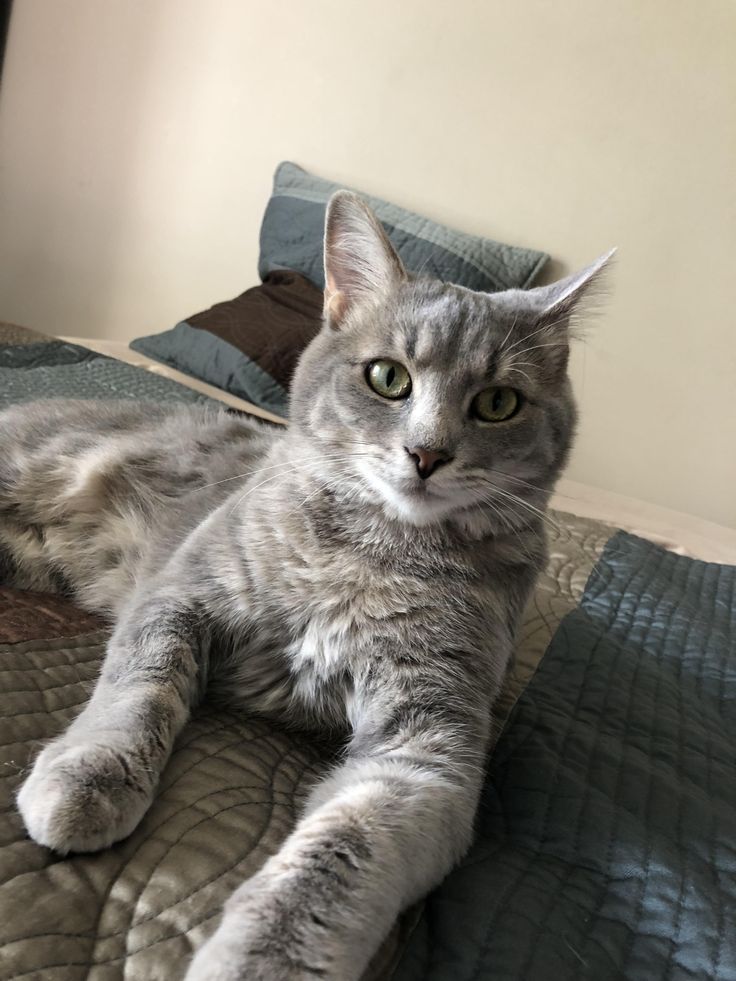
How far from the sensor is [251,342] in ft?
7.76

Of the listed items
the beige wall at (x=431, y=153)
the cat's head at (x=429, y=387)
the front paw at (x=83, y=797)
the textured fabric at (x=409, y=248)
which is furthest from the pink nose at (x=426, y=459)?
the beige wall at (x=431, y=153)

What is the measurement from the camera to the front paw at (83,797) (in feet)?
2.09

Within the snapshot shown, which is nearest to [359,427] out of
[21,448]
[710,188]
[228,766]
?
[228,766]

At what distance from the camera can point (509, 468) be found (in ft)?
3.29

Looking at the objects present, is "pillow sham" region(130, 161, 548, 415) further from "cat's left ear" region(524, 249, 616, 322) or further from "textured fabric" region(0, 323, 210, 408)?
"cat's left ear" region(524, 249, 616, 322)

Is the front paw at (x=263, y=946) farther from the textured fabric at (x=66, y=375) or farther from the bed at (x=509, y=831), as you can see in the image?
the textured fabric at (x=66, y=375)

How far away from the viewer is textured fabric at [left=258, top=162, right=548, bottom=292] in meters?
2.68

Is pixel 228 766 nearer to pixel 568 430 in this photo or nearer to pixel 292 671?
pixel 292 671

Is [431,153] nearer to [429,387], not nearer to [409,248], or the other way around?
[409,248]

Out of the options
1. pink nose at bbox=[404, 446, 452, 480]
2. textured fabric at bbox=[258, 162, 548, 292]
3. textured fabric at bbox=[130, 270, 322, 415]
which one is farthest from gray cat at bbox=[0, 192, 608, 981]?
textured fabric at bbox=[258, 162, 548, 292]

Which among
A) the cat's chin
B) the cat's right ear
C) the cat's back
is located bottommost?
the cat's back

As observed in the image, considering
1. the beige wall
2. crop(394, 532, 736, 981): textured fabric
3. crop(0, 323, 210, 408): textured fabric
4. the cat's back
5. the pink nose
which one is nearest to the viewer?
crop(394, 532, 736, 981): textured fabric

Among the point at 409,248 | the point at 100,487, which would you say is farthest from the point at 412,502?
the point at 409,248

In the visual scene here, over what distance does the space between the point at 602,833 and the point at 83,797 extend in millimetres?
557
